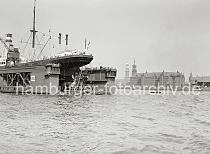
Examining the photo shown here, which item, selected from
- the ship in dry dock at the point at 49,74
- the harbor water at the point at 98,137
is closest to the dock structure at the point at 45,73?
the ship in dry dock at the point at 49,74

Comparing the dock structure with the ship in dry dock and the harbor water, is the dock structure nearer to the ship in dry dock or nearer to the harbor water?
the ship in dry dock

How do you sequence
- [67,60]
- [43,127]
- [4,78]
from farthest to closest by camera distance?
1. [4,78]
2. [67,60]
3. [43,127]

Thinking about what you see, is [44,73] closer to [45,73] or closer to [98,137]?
[45,73]

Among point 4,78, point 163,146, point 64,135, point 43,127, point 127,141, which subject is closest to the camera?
point 163,146

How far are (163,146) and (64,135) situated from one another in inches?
219

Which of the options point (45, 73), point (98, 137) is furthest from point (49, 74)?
point (98, 137)

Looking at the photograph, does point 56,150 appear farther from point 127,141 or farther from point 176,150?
point 176,150

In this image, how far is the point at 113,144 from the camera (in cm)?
1436

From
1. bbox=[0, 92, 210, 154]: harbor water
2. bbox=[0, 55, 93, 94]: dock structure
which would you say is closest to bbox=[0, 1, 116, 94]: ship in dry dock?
bbox=[0, 55, 93, 94]: dock structure

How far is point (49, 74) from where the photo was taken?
54.9 m

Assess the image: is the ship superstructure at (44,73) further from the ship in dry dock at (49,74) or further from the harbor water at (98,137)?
the harbor water at (98,137)

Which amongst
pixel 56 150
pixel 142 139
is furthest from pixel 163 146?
pixel 56 150

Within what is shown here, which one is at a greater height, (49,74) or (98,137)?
(49,74)

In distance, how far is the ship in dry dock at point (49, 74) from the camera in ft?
182
